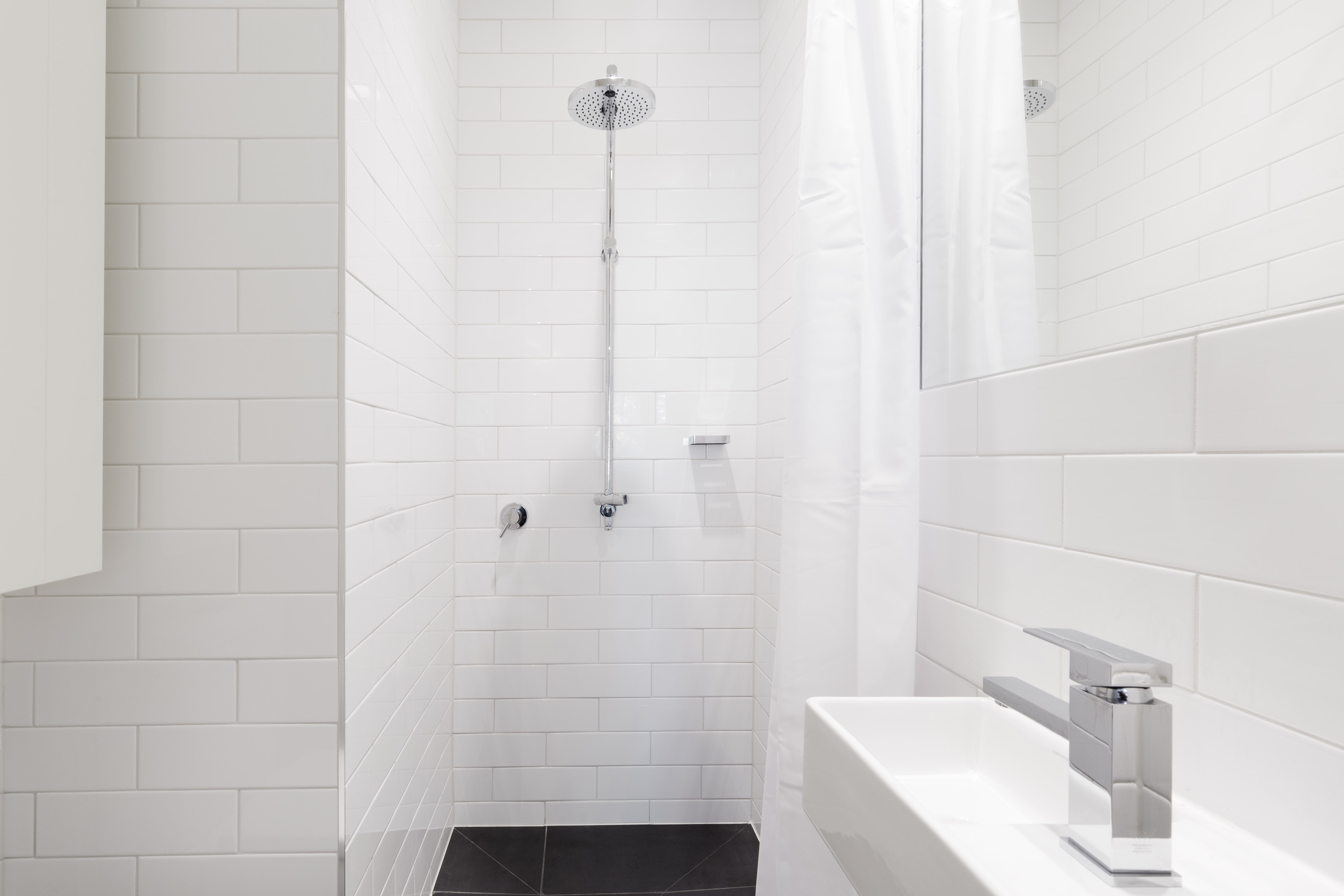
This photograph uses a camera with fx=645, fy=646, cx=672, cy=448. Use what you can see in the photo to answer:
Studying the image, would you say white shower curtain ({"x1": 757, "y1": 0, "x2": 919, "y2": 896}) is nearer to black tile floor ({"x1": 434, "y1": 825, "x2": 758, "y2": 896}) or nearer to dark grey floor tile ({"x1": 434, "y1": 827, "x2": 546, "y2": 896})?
black tile floor ({"x1": 434, "y1": 825, "x2": 758, "y2": 896})

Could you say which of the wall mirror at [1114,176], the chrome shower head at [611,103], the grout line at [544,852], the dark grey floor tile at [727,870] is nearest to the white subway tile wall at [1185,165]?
the wall mirror at [1114,176]

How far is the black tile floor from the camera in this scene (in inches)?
61.1

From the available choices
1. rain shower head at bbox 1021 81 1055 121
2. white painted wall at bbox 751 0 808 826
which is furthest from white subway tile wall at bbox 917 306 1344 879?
white painted wall at bbox 751 0 808 826

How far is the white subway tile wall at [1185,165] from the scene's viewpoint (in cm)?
Answer: 44

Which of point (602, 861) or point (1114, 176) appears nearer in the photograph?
point (1114, 176)

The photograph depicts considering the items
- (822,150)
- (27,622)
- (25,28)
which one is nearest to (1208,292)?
(822,150)

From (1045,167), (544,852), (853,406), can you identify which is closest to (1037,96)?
(1045,167)

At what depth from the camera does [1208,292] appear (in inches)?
20.2

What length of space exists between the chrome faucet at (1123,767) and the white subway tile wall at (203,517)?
2.97 ft

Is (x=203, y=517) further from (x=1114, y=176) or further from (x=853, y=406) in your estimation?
(x=1114, y=176)

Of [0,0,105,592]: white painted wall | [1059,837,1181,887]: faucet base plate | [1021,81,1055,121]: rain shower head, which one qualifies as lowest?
[1059,837,1181,887]: faucet base plate

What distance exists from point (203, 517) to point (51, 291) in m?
0.33

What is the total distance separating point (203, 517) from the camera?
0.91 meters

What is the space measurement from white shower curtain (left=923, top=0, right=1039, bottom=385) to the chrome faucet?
400mm
